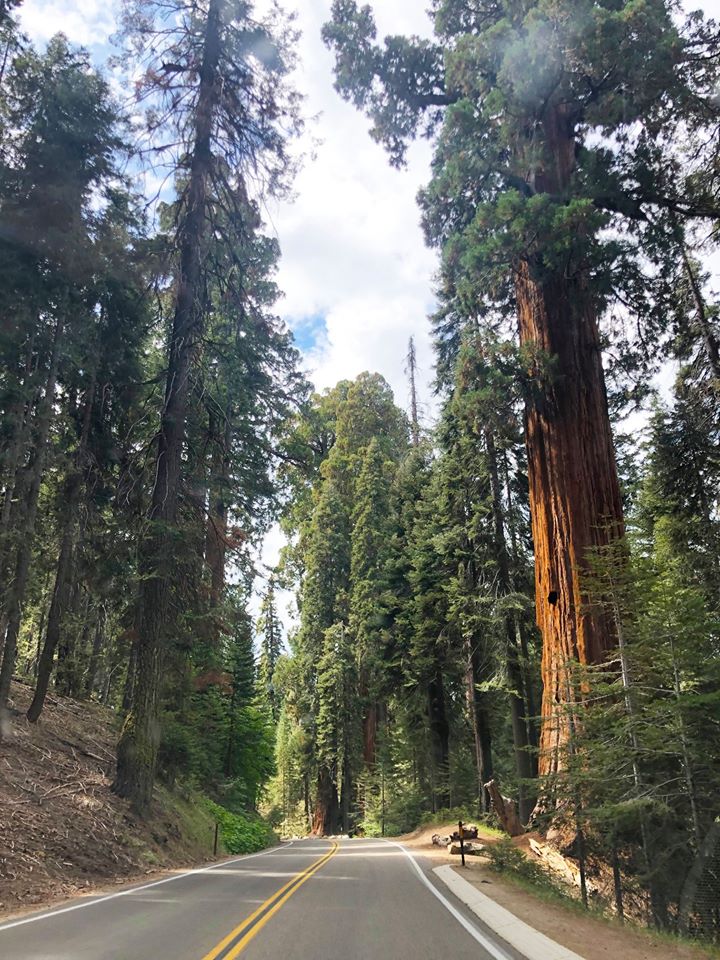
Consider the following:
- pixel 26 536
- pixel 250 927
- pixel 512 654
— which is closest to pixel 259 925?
pixel 250 927

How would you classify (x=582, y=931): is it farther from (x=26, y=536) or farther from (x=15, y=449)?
(x=15, y=449)

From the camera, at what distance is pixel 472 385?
13.2 metres

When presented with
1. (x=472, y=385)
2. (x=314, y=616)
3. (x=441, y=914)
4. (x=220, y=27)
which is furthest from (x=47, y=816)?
(x=314, y=616)

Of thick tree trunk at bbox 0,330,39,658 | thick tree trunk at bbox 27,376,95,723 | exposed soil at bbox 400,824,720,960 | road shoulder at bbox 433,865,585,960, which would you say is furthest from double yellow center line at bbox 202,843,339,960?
thick tree trunk at bbox 0,330,39,658

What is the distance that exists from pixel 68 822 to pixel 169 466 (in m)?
7.99

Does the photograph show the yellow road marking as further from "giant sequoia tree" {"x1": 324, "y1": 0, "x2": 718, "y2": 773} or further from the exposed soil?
"giant sequoia tree" {"x1": 324, "y1": 0, "x2": 718, "y2": 773}

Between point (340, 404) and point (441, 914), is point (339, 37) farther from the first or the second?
point (340, 404)

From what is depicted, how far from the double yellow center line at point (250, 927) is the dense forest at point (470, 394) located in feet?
13.7

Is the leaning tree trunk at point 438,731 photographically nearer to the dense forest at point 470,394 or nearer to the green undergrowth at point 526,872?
the dense forest at point 470,394

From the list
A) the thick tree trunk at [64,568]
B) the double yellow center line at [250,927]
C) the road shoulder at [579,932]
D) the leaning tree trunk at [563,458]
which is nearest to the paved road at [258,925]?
the double yellow center line at [250,927]

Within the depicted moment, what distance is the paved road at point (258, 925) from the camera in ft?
19.7

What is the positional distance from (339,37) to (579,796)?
1617 centimetres

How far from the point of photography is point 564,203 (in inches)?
496

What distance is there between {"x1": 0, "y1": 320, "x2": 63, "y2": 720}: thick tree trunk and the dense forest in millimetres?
91
